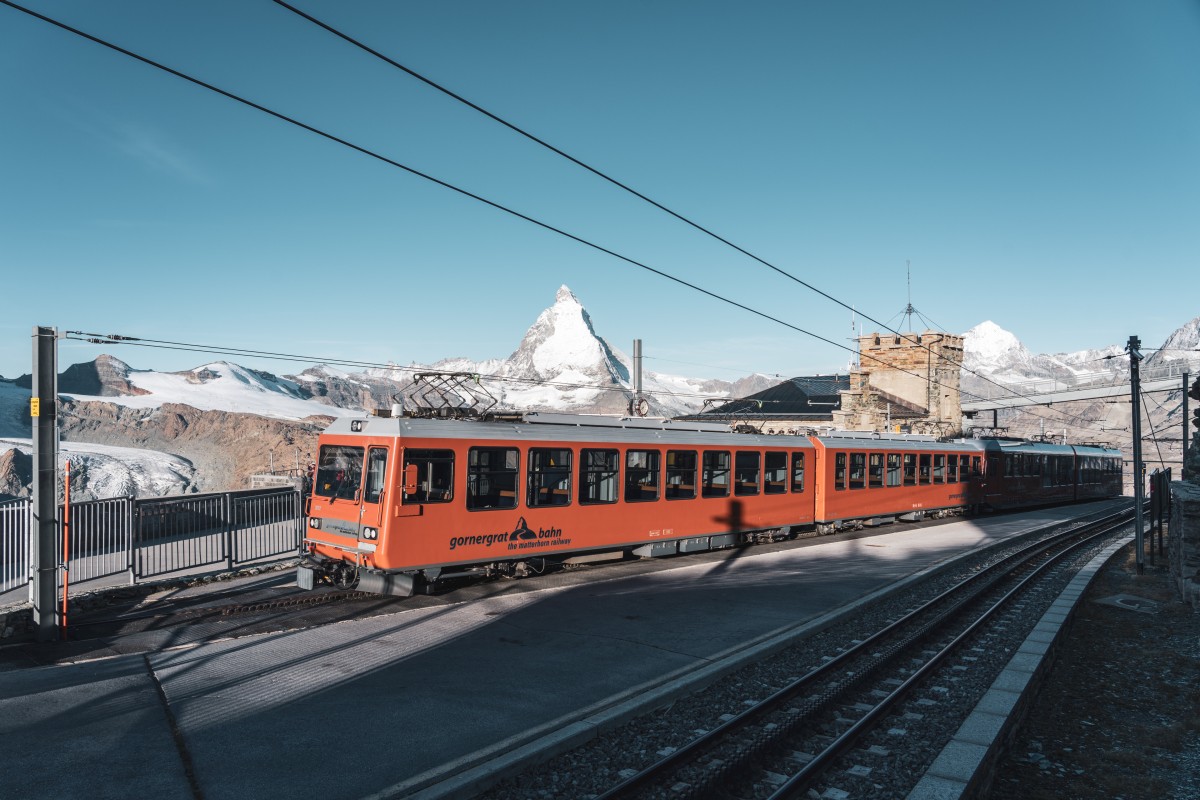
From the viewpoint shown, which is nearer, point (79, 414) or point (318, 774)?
point (318, 774)

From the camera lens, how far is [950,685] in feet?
29.6

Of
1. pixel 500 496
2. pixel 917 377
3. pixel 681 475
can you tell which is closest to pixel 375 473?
pixel 500 496

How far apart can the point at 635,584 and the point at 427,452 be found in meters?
4.45

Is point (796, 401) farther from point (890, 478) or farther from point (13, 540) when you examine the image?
point (13, 540)

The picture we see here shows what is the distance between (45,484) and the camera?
10.1 m

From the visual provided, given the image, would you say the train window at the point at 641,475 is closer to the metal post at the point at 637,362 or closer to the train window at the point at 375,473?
the train window at the point at 375,473

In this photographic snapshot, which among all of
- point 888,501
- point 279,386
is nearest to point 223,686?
point 888,501

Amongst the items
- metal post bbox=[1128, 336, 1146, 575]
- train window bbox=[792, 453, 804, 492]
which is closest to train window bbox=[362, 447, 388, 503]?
train window bbox=[792, 453, 804, 492]

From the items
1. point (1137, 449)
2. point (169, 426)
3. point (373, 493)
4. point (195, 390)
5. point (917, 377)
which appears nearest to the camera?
point (373, 493)

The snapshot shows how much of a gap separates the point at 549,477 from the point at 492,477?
1266 mm

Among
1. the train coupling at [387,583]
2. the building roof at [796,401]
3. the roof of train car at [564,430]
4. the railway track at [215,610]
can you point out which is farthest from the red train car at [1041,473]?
the railway track at [215,610]

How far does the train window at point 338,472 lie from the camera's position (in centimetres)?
1228

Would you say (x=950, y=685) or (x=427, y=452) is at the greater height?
(x=427, y=452)

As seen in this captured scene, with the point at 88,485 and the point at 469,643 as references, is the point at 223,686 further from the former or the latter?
the point at 88,485
